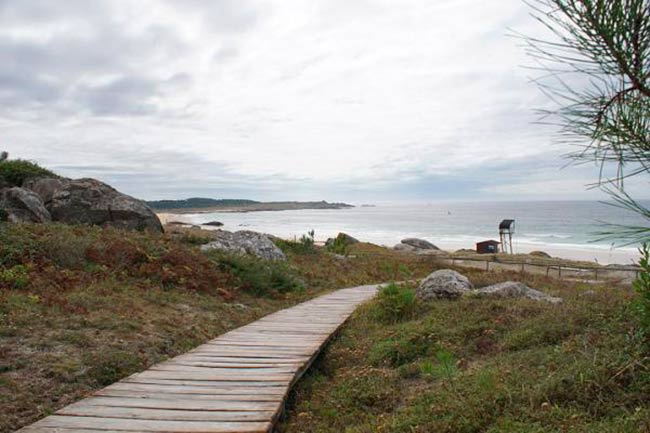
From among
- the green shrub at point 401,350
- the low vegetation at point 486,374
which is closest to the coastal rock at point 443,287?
the low vegetation at point 486,374

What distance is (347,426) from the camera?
5.09 m

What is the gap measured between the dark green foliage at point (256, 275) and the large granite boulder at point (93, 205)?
4995 mm

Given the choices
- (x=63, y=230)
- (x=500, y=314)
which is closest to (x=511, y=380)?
(x=500, y=314)

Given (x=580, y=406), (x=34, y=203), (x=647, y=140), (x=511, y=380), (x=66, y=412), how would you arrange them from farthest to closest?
(x=34, y=203) < (x=511, y=380) < (x=66, y=412) < (x=580, y=406) < (x=647, y=140)

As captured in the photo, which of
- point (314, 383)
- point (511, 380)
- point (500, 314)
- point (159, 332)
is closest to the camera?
point (511, 380)

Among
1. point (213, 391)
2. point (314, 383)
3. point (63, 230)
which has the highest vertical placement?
point (63, 230)

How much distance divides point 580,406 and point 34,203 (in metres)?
16.9

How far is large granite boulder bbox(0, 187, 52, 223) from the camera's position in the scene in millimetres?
15844

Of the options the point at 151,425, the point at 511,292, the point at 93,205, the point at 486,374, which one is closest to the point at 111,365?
the point at 151,425

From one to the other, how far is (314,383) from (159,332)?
2.57m

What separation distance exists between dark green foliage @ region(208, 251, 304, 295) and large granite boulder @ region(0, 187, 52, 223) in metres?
6.25

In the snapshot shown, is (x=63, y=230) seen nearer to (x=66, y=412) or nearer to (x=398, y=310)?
(x=398, y=310)

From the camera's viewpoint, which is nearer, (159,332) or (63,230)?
(159,332)

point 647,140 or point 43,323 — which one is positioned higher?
point 647,140
